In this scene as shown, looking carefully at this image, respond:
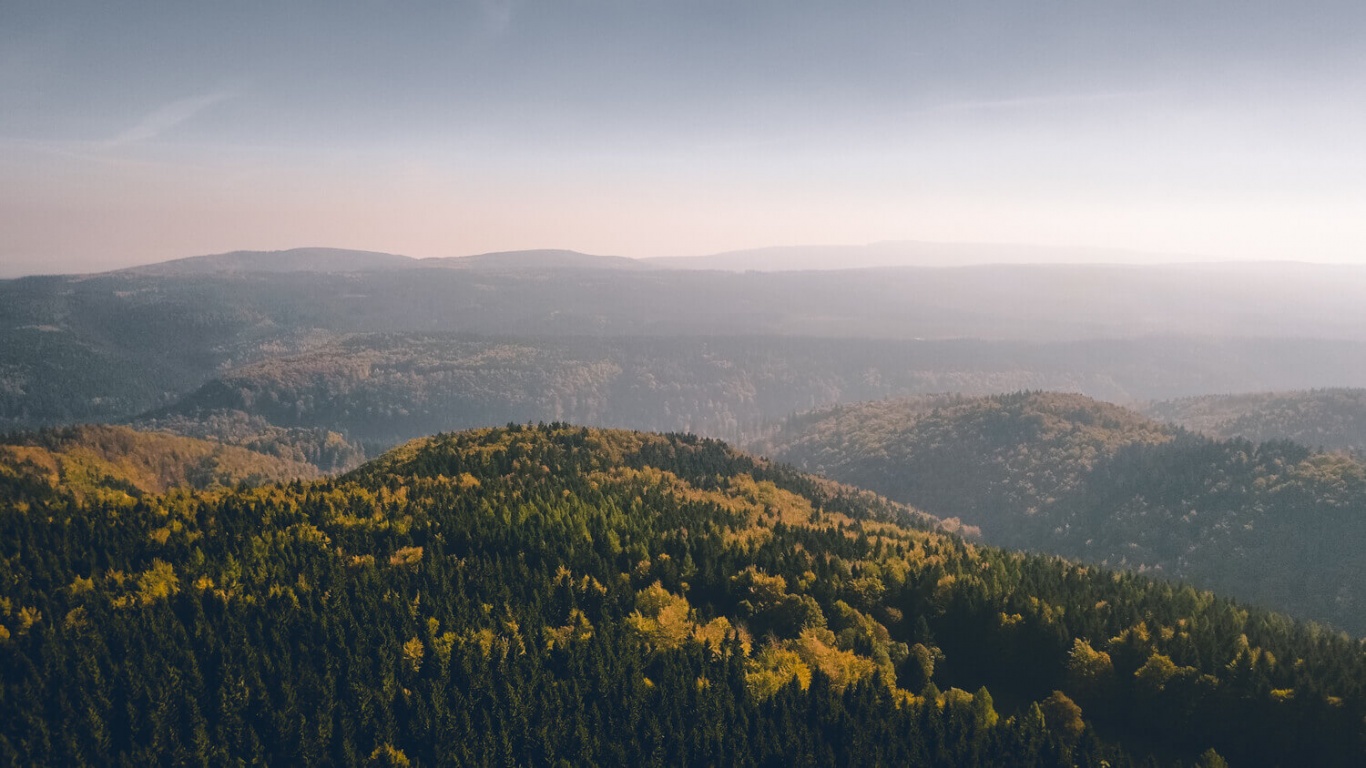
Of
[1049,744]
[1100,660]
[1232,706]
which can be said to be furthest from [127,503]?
[1232,706]

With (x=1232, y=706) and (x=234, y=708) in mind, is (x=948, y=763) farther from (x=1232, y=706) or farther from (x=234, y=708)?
(x=234, y=708)

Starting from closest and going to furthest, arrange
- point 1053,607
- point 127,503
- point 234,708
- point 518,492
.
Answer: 1. point 234,708
2. point 1053,607
3. point 127,503
4. point 518,492

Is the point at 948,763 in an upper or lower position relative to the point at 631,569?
lower

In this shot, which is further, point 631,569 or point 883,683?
point 631,569

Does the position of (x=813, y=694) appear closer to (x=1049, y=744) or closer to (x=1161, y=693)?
(x=1049, y=744)

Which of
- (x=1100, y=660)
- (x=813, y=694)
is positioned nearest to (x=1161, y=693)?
(x=1100, y=660)

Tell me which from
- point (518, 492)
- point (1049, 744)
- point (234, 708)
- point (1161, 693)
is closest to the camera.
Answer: point (234, 708)
